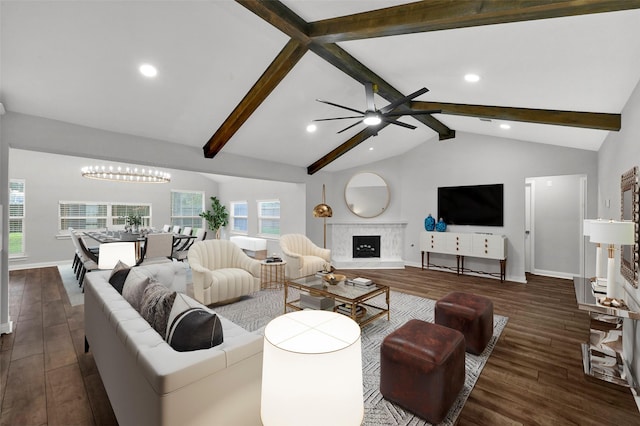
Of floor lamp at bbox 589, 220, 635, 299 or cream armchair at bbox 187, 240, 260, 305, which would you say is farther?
cream armchair at bbox 187, 240, 260, 305

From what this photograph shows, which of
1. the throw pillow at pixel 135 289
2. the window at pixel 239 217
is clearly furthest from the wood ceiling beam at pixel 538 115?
the window at pixel 239 217

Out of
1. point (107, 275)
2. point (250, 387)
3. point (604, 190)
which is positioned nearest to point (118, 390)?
point (250, 387)

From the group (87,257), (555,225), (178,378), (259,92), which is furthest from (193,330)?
(555,225)

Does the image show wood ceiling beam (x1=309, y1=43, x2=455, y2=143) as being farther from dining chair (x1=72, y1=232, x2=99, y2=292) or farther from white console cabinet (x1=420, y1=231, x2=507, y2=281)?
dining chair (x1=72, y1=232, x2=99, y2=292)

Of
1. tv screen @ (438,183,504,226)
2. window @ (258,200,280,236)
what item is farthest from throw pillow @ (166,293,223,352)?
window @ (258,200,280,236)

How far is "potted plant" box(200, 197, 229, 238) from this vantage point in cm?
944

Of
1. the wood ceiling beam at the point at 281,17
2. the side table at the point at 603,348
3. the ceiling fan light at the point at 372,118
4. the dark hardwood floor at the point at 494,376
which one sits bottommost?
the dark hardwood floor at the point at 494,376

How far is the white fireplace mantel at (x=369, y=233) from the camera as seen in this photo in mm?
6711

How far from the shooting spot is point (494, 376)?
238 cm

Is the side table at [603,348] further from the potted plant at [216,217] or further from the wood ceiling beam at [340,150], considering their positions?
the potted plant at [216,217]

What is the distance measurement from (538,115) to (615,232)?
2062 mm

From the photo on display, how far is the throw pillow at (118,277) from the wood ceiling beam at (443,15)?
2.74 meters

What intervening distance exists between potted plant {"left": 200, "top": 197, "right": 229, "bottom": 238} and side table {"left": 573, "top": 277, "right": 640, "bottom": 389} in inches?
Result: 349

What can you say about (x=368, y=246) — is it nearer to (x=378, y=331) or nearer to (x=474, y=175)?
(x=474, y=175)
